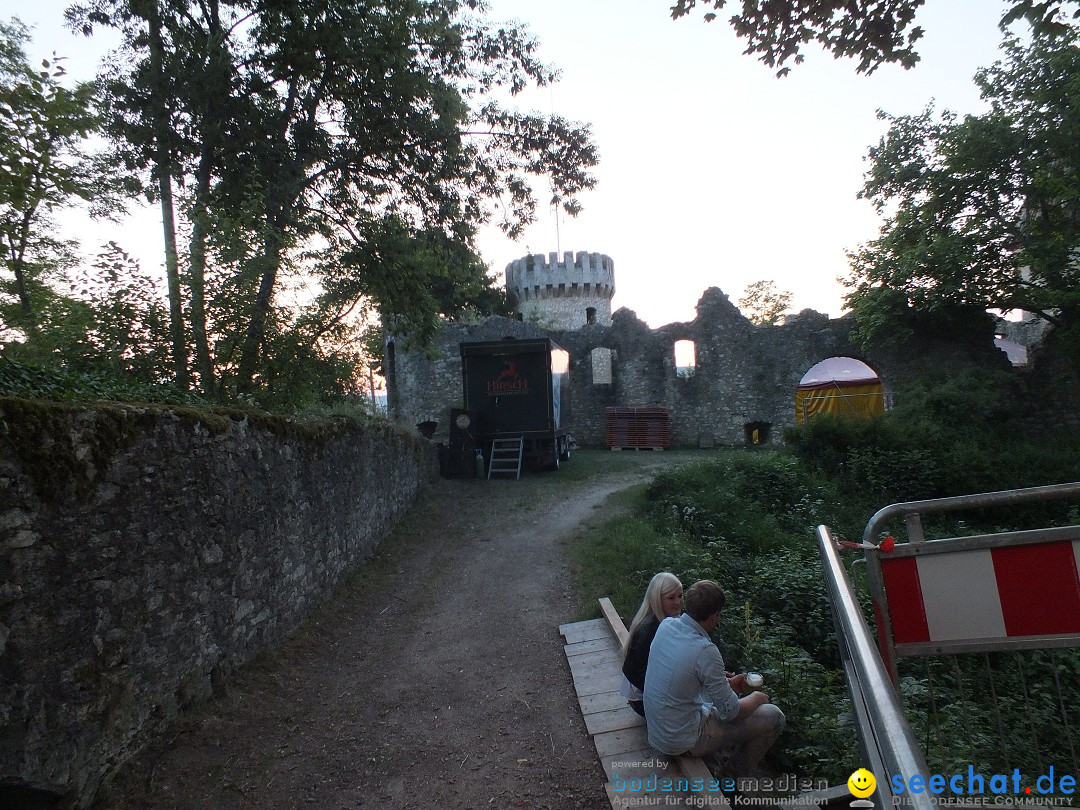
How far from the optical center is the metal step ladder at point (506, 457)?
14449 mm

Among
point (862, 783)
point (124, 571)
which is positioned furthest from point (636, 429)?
point (862, 783)

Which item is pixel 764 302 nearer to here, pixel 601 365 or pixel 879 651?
pixel 601 365

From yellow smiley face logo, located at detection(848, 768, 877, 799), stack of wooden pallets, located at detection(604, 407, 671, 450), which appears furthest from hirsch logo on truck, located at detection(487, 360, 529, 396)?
yellow smiley face logo, located at detection(848, 768, 877, 799)

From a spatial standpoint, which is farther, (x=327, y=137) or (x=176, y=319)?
(x=327, y=137)

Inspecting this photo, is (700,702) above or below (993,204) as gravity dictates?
below

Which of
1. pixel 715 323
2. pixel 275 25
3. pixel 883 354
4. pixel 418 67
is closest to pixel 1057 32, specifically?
pixel 418 67

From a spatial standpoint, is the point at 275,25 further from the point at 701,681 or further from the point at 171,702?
the point at 701,681

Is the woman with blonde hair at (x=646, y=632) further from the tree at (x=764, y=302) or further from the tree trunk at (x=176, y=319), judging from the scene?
the tree at (x=764, y=302)

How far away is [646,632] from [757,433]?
66.5 feet

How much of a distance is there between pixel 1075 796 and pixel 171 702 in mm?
4666

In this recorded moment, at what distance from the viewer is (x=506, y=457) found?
1504cm

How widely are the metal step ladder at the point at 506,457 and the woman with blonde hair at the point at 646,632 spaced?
10.0m

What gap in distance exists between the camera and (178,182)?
981 cm

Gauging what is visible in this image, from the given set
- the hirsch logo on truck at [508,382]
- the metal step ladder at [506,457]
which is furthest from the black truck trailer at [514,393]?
the metal step ladder at [506,457]
